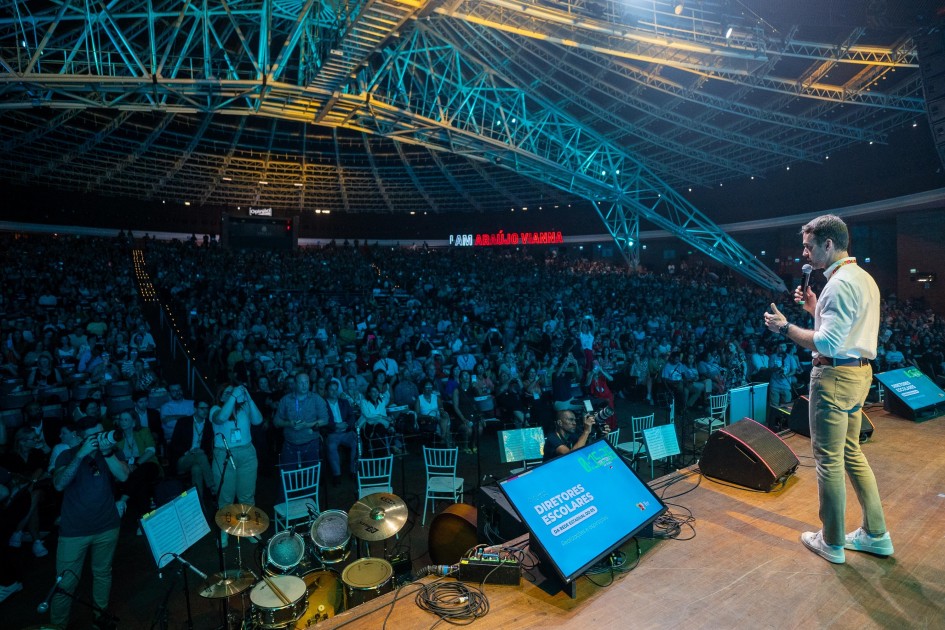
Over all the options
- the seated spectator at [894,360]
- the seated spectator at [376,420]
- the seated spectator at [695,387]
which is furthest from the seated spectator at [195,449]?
the seated spectator at [894,360]

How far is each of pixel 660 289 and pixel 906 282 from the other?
806 centimetres

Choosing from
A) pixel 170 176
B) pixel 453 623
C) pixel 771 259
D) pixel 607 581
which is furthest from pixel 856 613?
pixel 170 176

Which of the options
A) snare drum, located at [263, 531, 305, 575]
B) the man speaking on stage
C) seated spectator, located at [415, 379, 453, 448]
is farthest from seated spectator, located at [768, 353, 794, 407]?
snare drum, located at [263, 531, 305, 575]

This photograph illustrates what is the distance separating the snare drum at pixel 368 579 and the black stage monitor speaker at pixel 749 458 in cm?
260

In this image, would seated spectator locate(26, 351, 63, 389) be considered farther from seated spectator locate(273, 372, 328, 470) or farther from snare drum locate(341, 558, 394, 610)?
snare drum locate(341, 558, 394, 610)

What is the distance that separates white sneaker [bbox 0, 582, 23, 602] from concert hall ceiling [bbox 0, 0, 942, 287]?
28.2 ft

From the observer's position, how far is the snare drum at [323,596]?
340 centimetres

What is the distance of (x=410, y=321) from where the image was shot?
14.5 m

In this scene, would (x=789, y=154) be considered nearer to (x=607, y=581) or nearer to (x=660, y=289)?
(x=660, y=289)

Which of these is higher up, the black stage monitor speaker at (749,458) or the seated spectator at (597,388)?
the black stage monitor speaker at (749,458)

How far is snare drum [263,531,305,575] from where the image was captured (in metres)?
3.78

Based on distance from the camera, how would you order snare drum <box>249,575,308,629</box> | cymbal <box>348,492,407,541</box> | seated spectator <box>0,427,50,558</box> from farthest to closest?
seated spectator <box>0,427,50,558</box> < cymbal <box>348,492,407,541</box> < snare drum <box>249,575,308,629</box>

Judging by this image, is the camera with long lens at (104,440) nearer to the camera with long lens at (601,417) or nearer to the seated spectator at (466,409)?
the camera with long lens at (601,417)

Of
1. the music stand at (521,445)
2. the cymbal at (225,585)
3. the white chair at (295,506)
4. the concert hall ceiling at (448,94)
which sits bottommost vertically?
Result: the white chair at (295,506)
